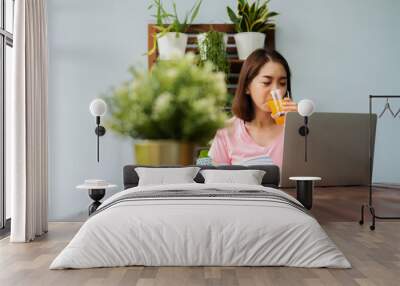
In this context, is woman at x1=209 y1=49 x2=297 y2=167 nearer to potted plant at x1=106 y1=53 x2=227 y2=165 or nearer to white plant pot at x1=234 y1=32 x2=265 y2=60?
potted plant at x1=106 y1=53 x2=227 y2=165

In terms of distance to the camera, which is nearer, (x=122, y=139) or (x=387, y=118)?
(x=122, y=139)

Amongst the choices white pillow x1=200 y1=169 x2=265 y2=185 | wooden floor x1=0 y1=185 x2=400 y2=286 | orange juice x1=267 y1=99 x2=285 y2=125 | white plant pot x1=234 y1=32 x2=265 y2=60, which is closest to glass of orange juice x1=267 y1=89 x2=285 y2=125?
orange juice x1=267 y1=99 x2=285 y2=125

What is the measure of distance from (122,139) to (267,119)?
0.17 meters

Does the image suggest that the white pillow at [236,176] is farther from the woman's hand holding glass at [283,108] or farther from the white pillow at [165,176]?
the woman's hand holding glass at [283,108]

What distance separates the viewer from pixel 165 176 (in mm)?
3756

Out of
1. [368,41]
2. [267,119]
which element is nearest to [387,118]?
[368,41]

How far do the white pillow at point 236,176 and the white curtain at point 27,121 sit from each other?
1.08m

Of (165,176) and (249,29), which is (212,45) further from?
(249,29)

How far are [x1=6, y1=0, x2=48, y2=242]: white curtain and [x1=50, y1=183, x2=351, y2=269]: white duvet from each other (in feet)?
2.87

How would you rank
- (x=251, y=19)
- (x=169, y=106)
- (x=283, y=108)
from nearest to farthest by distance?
(x=169, y=106)
(x=283, y=108)
(x=251, y=19)

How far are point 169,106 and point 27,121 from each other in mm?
3484

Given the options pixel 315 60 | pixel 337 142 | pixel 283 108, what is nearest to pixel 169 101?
pixel 283 108

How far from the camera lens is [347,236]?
363cm

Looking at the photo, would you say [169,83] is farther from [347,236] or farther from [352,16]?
[352,16]
